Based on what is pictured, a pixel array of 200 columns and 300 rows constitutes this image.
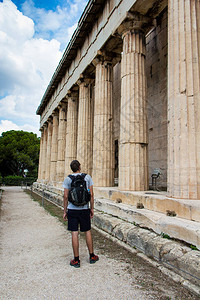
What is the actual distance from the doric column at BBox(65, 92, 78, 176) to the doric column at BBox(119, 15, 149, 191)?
23.9ft

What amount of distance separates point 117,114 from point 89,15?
5478mm

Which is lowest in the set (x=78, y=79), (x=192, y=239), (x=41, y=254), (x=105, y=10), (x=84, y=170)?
(x=41, y=254)

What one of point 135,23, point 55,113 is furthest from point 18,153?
point 135,23

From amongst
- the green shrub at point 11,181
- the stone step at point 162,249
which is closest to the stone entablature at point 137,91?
the stone step at point 162,249

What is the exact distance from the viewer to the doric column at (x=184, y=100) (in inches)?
185

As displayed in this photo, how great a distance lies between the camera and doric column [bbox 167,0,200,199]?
470 cm

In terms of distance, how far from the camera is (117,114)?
530 inches

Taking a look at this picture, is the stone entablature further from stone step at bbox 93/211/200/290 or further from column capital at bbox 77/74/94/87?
stone step at bbox 93/211/200/290

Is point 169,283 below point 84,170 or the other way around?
below

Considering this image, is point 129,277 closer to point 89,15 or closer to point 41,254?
point 41,254

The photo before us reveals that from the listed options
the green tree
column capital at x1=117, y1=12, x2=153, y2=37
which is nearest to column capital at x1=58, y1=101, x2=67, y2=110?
column capital at x1=117, y1=12, x2=153, y2=37

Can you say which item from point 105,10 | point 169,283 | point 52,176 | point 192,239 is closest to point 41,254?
point 169,283

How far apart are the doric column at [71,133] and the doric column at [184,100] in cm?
960

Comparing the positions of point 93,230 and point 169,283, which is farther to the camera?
point 93,230
